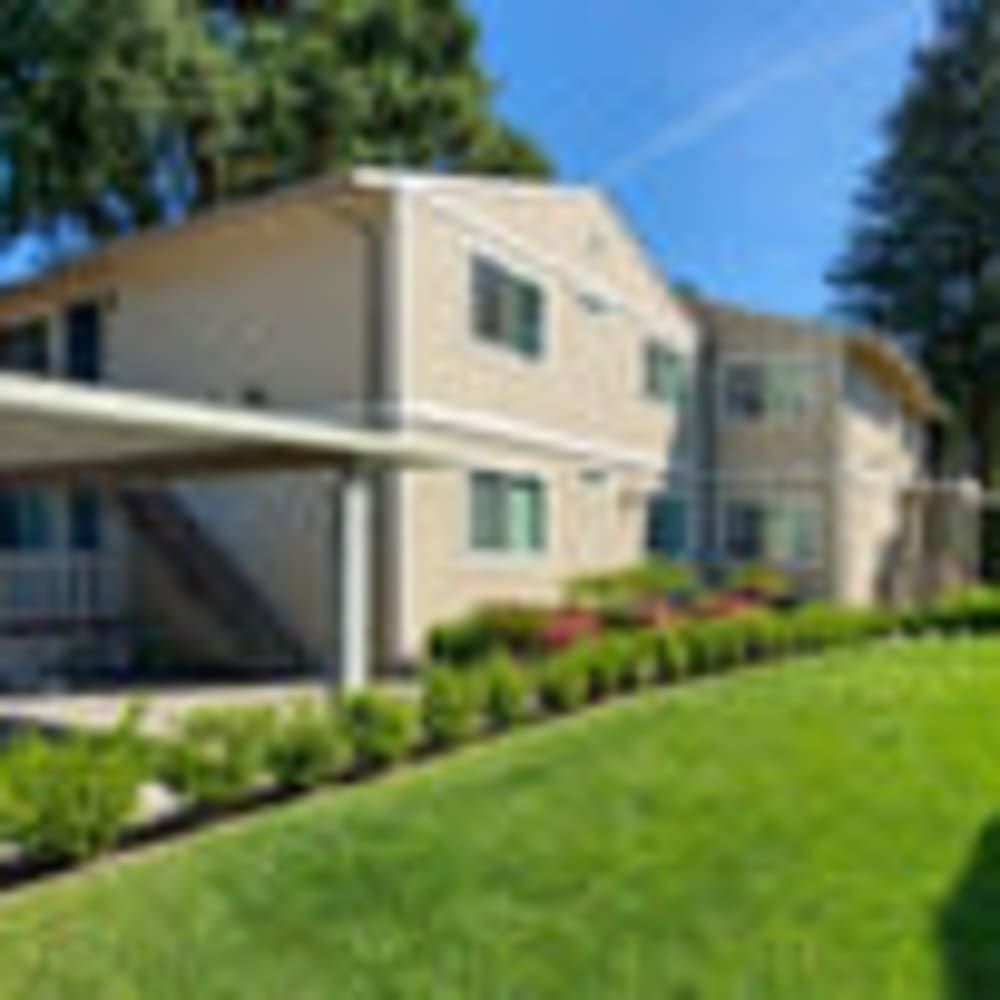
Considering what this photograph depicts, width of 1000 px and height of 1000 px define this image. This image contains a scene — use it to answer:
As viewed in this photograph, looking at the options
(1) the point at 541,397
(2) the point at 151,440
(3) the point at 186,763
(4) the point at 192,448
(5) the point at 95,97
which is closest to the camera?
(3) the point at 186,763

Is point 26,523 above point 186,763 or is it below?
above

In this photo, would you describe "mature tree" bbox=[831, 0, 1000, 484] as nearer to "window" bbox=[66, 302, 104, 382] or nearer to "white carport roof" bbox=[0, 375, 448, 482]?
"window" bbox=[66, 302, 104, 382]

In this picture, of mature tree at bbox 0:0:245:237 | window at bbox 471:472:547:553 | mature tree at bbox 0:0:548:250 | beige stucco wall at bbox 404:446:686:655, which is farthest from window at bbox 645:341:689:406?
mature tree at bbox 0:0:245:237

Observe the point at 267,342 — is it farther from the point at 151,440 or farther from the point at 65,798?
the point at 65,798

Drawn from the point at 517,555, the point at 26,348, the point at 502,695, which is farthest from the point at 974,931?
the point at 26,348

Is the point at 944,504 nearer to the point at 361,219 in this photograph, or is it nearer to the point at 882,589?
the point at 882,589

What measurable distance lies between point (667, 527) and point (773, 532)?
310cm

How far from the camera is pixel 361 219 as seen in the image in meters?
14.3

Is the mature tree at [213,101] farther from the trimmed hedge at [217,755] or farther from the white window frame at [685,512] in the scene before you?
the trimmed hedge at [217,755]

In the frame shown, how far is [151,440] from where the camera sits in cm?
888

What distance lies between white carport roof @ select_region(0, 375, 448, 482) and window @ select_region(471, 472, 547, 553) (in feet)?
15.9

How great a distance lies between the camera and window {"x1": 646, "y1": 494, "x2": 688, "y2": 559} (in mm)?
21077

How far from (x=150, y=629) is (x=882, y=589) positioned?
18969 millimetres

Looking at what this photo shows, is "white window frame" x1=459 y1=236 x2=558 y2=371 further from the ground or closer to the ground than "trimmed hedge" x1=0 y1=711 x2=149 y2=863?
further from the ground
